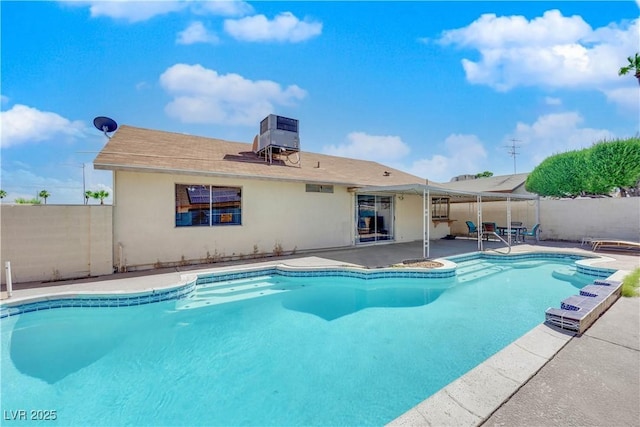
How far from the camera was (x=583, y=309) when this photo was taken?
4.48 metres

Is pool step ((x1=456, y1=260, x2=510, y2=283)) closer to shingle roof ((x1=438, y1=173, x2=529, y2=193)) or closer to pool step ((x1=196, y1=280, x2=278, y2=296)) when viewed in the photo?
pool step ((x1=196, y1=280, x2=278, y2=296))

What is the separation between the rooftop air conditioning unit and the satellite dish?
5498 mm

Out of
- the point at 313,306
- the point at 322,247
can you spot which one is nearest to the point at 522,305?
the point at 313,306

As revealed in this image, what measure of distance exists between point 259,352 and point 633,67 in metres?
19.4

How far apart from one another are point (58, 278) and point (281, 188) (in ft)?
23.6

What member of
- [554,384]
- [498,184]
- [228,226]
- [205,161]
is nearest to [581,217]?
[498,184]

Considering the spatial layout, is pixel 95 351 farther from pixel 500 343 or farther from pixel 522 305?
pixel 522 305

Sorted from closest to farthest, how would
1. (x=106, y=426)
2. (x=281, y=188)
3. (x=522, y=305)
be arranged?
(x=106, y=426), (x=522, y=305), (x=281, y=188)

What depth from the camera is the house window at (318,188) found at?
12.2 meters

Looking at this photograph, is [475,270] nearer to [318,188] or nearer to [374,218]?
[374,218]

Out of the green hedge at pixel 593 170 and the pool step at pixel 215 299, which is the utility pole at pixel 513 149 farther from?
the pool step at pixel 215 299

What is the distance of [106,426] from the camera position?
10.3 feet

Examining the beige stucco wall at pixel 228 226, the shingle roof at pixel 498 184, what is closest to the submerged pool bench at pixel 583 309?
the beige stucco wall at pixel 228 226

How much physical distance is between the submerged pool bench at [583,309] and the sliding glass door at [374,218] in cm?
894
